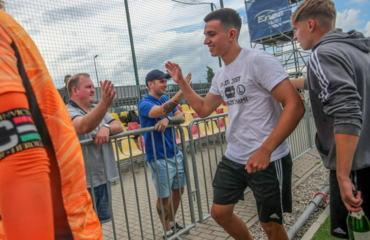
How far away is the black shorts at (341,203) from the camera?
1.85m

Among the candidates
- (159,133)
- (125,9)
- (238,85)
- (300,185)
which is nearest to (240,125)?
(238,85)

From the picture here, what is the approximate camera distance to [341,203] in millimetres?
1956

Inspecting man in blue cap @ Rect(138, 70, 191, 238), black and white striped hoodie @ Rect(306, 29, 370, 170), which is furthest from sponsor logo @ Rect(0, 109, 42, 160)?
man in blue cap @ Rect(138, 70, 191, 238)

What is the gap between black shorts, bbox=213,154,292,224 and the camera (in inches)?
93.0

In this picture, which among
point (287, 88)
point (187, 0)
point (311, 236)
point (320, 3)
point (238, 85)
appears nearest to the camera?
point (320, 3)

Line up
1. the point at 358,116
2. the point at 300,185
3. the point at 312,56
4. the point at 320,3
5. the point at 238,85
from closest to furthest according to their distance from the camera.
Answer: the point at 358,116 < the point at 312,56 < the point at 320,3 < the point at 238,85 < the point at 300,185

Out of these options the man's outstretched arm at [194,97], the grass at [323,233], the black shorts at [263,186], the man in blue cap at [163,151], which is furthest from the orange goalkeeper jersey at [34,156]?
the grass at [323,233]

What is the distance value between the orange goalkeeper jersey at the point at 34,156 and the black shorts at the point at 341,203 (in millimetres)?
1638

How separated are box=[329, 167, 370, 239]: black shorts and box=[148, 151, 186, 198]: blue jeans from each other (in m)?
1.90

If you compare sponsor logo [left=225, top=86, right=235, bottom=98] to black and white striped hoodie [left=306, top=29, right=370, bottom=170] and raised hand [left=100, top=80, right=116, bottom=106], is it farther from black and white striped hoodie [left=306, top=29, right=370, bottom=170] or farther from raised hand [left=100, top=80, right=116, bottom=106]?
raised hand [left=100, top=80, right=116, bottom=106]

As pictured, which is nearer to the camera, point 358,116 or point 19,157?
point 19,157

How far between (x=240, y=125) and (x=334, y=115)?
2.83 feet

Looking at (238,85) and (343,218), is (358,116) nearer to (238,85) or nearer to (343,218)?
(343,218)

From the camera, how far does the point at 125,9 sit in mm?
8039
